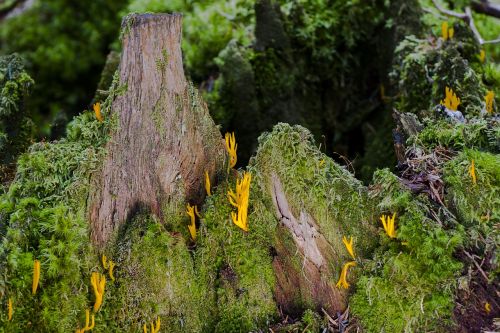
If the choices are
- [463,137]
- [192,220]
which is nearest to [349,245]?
[192,220]

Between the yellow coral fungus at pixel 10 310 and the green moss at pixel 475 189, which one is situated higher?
the green moss at pixel 475 189

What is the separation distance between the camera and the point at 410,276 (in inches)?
99.3

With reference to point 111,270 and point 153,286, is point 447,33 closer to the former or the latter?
point 153,286

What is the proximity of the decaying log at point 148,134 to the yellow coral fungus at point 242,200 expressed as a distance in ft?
1.19

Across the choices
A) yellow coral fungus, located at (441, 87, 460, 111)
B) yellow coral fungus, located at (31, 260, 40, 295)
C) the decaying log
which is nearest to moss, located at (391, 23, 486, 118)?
yellow coral fungus, located at (441, 87, 460, 111)

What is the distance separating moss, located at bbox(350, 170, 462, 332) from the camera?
2479mm

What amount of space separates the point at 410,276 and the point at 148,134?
1.42m

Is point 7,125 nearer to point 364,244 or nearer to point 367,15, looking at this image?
point 364,244

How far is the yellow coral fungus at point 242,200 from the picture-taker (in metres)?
2.55

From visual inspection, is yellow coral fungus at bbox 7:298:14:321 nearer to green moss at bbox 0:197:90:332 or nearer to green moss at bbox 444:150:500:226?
green moss at bbox 0:197:90:332

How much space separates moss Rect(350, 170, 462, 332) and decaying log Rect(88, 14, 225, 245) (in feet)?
3.29

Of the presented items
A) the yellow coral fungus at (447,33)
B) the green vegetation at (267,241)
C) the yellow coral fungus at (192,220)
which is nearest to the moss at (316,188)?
the green vegetation at (267,241)

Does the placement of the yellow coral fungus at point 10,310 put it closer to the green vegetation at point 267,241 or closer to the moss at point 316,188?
the green vegetation at point 267,241

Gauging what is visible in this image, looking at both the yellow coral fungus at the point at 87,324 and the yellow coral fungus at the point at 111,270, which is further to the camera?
the yellow coral fungus at the point at 111,270
